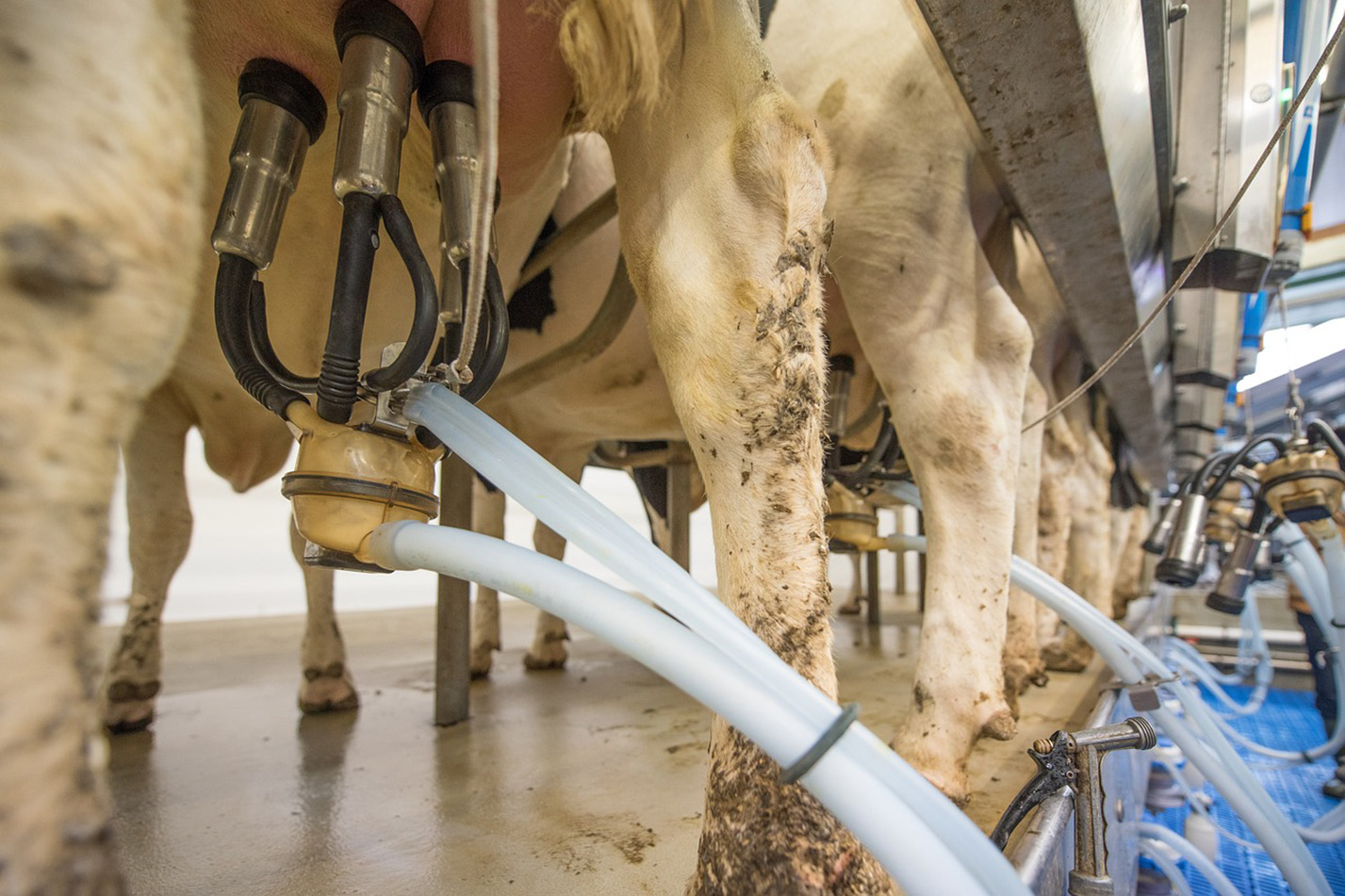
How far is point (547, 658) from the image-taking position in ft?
6.22

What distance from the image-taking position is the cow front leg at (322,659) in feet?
4.58

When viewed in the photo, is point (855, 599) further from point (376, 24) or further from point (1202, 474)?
point (376, 24)

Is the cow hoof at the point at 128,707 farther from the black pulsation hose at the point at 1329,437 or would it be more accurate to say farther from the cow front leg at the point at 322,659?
the black pulsation hose at the point at 1329,437

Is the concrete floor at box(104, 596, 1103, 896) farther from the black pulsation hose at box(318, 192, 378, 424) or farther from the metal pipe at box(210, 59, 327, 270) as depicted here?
the metal pipe at box(210, 59, 327, 270)

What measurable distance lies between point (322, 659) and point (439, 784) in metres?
0.65

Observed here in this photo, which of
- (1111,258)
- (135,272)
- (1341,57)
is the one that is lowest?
(135,272)

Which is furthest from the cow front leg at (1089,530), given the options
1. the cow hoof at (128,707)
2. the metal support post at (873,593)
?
the cow hoof at (128,707)

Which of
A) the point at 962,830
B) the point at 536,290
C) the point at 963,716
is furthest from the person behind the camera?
the point at 536,290

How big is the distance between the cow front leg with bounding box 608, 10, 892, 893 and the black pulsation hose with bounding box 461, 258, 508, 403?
0.14 m

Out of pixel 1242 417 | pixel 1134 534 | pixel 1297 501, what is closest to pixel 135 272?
pixel 1297 501

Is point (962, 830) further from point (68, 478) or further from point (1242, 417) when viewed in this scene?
point (1242, 417)

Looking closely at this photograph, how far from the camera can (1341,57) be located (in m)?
1.47

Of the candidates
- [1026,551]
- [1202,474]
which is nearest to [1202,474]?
[1202,474]

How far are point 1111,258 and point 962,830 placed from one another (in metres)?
0.93
